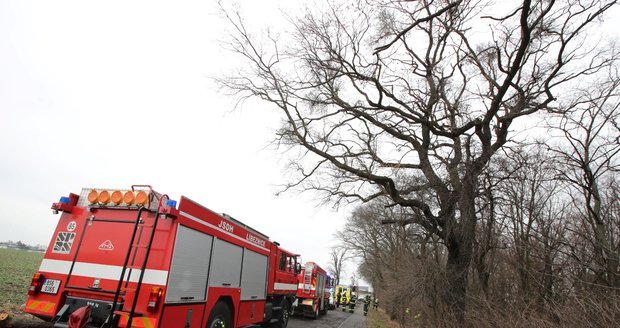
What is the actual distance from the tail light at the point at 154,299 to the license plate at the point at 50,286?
180cm

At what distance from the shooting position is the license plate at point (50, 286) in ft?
19.7

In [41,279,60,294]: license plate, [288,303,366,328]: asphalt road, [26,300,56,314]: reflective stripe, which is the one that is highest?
[41,279,60,294]: license plate

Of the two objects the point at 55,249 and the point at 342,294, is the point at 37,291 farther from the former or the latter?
the point at 342,294

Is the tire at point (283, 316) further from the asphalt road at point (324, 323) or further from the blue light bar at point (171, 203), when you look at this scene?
the blue light bar at point (171, 203)

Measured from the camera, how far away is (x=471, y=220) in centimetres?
1011

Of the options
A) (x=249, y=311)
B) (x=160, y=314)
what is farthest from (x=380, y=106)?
(x=160, y=314)

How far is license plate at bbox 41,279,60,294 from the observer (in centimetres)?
602

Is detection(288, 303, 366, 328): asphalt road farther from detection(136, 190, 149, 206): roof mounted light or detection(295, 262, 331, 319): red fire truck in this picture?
detection(136, 190, 149, 206): roof mounted light

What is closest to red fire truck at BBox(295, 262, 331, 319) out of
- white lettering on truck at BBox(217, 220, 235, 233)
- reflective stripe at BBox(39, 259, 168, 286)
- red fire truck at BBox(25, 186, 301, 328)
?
white lettering on truck at BBox(217, 220, 235, 233)

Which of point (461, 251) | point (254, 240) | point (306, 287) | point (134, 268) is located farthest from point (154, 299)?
point (306, 287)

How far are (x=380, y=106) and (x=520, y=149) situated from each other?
15.0ft

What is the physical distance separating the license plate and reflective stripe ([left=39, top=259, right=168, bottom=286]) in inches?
6.4

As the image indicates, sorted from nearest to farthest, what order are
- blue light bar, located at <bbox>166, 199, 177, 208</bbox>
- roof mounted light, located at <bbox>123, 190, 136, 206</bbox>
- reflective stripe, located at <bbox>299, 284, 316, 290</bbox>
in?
blue light bar, located at <bbox>166, 199, 177, 208</bbox> < roof mounted light, located at <bbox>123, 190, 136, 206</bbox> < reflective stripe, located at <bbox>299, 284, 316, 290</bbox>

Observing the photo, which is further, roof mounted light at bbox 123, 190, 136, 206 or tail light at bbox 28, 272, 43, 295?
roof mounted light at bbox 123, 190, 136, 206
